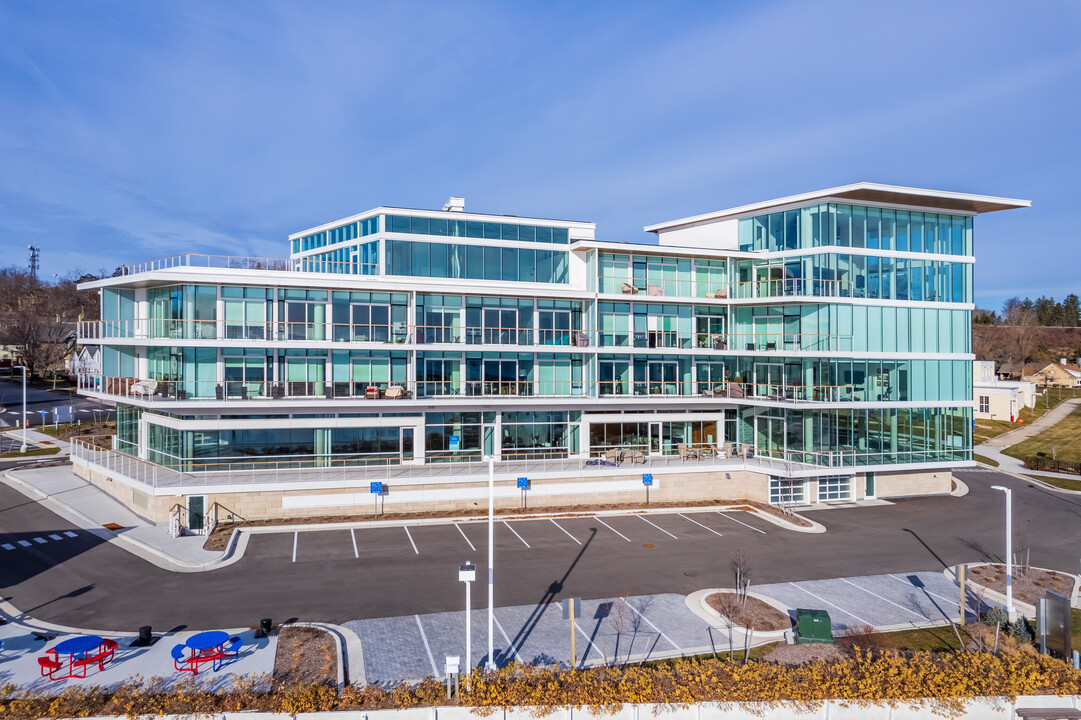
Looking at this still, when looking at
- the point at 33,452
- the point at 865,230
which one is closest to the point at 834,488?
the point at 865,230

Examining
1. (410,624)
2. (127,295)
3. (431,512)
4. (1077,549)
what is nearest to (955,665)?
(410,624)

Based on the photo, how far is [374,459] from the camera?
36656mm

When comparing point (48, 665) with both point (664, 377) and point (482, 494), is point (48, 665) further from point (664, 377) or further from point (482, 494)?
point (664, 377)

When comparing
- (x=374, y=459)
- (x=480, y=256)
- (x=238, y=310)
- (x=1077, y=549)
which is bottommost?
(x=1077, y=549)

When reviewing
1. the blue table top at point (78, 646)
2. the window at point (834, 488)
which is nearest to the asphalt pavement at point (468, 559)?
the window at point (834, 488)

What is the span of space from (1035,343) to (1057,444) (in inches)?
3026

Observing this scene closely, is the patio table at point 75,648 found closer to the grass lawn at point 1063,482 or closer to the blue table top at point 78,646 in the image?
the blue table top at point 78,646

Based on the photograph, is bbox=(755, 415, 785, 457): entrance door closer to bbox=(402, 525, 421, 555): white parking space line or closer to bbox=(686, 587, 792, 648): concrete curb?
bbox=(686, 587, 792, 648): concrete curb

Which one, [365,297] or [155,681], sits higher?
[365,297]

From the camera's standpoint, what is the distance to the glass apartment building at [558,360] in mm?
34781

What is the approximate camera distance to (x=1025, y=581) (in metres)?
25.2

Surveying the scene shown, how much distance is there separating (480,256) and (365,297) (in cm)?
739

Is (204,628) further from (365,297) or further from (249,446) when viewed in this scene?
→ (365,297)

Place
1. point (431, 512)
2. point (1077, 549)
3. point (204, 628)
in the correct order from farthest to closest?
point (431, 512) → point (1077, 549) → point (204, 628)
